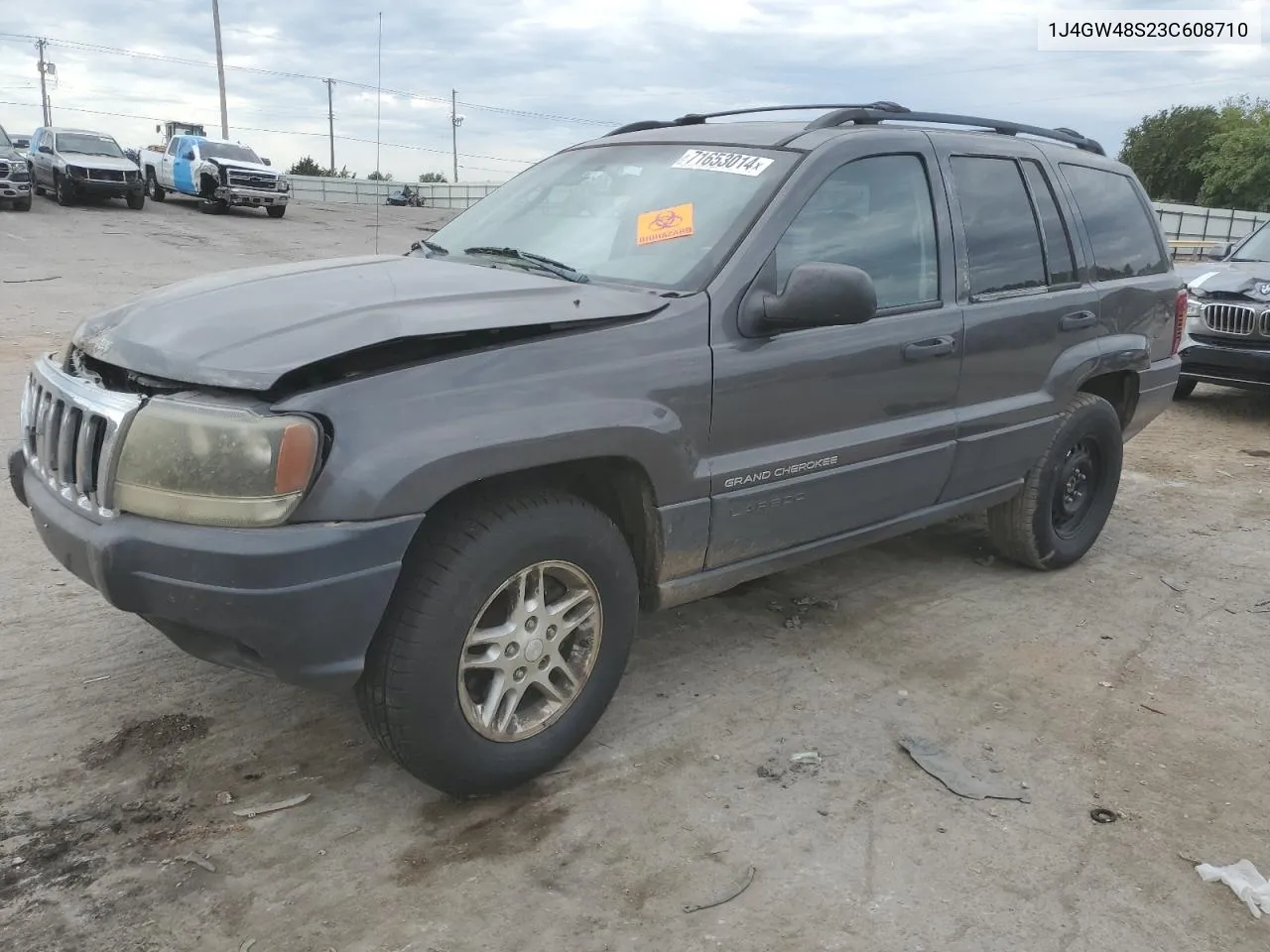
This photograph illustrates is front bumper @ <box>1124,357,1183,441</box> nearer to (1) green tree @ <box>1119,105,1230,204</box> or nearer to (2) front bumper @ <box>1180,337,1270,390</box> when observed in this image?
(2) front bumper @ <box>1180,337,1270,390</box>

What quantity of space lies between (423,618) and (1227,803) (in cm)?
242

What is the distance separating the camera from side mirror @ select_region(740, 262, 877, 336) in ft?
10.1

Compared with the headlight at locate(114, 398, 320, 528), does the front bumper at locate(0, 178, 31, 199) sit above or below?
above

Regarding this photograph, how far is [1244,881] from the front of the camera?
8.85ft

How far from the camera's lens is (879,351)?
3631 mm

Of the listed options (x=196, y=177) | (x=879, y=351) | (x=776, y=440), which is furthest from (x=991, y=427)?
(x=196, y=177)

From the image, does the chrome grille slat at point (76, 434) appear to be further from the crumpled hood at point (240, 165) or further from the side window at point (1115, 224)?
the crumpled hood at point (240, 165)

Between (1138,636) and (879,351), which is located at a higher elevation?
(879,351)

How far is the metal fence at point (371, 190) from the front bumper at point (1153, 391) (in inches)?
1541

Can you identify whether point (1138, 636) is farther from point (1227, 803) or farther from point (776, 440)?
point (776, 440)

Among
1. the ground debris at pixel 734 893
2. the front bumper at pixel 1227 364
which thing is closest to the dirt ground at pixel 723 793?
the ground debris at pixel 734 893

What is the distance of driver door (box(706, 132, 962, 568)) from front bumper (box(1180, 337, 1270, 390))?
5695mm

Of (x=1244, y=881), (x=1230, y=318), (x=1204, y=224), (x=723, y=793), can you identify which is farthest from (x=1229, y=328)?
(x=1204, y=224)

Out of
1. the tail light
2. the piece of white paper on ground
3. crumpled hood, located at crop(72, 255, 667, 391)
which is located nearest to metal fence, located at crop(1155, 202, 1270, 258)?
the tail light
